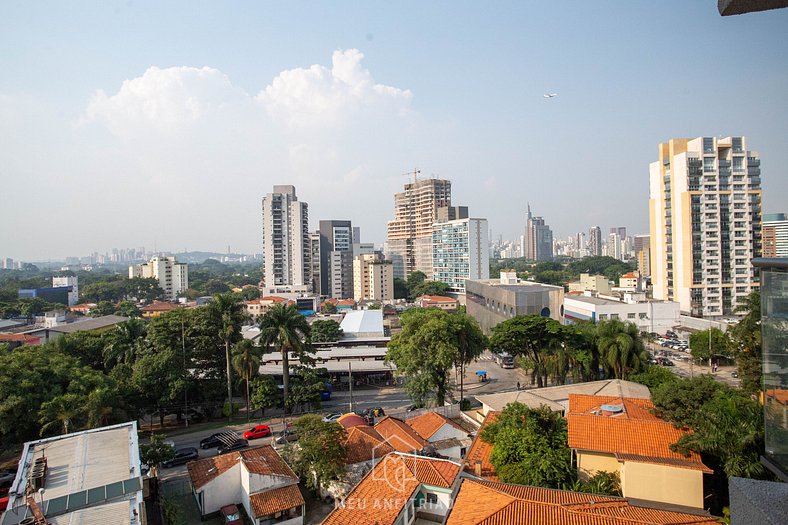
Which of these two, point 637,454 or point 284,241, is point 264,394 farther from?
point 284,241

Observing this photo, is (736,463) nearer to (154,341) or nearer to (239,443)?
(239,443)

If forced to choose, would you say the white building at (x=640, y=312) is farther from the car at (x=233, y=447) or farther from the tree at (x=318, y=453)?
the tree at (x=318, y=453)

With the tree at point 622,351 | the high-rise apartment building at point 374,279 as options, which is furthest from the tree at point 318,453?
the high-rise apartment building at point 374,279

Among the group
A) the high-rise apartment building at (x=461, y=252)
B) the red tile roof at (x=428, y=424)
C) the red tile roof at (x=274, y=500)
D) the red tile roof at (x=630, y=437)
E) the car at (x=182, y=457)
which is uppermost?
the high-rise apartment building at (x=461, y=252)

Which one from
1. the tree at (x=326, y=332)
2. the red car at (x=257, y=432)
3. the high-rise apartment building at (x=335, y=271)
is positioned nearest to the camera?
the red car at (x=257, y=432)

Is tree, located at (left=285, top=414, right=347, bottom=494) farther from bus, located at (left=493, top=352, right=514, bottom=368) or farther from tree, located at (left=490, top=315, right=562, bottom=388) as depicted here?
bus, located at (left=493, top=352, right=514, bottom=368)

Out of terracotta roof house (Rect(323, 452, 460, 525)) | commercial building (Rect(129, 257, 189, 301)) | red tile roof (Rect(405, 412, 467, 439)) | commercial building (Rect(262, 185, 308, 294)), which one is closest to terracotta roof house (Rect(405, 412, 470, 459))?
red tile roof (Rect(405, 412, 467, 439))

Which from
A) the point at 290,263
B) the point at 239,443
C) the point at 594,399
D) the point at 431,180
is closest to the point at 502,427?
the point at 594,399
